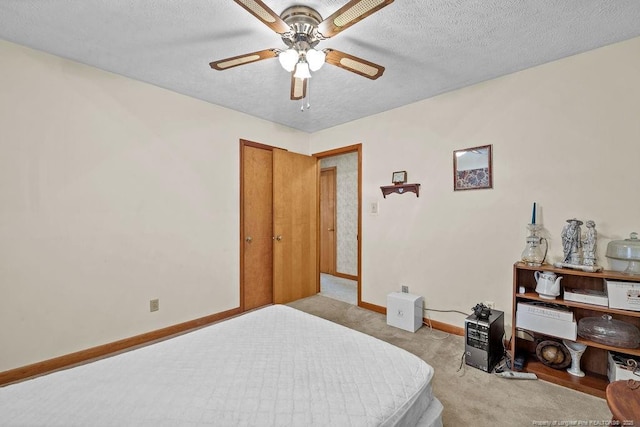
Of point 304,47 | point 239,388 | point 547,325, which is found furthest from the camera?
point 547,325

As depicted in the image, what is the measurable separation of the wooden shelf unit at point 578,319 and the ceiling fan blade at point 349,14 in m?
2.09

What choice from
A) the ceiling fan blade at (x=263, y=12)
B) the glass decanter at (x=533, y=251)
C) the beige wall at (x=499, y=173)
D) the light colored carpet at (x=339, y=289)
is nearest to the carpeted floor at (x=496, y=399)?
the beige wall at (x=499, y=173)

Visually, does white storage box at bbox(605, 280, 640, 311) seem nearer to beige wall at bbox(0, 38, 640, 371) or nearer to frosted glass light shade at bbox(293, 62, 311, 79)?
beige wall at bbox(0, 38, 640, 371)

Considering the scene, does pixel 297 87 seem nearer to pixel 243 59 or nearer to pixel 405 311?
pixel 243 59

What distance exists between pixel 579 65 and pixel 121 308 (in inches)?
171

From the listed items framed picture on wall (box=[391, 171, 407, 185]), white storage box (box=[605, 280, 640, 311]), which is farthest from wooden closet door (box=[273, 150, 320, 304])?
white storage box (box=[605, 280, 640, 311])

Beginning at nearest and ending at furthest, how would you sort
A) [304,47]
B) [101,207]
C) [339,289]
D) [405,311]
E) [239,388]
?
1. [239,388]
2. [304,47]
3. [101,207]
4. [405,311]
5. [339,289]

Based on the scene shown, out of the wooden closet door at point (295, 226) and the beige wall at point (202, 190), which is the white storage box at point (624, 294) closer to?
the beige wall at point (202, 190)

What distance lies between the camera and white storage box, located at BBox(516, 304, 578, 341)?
1.91 m

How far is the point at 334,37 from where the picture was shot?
1.92m

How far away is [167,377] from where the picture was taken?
3.66 feet

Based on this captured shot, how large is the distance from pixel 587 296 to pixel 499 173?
115 centimetres

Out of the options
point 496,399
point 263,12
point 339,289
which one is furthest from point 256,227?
point 496,399

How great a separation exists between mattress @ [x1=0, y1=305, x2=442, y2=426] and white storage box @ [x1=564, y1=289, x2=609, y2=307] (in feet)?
4.74
